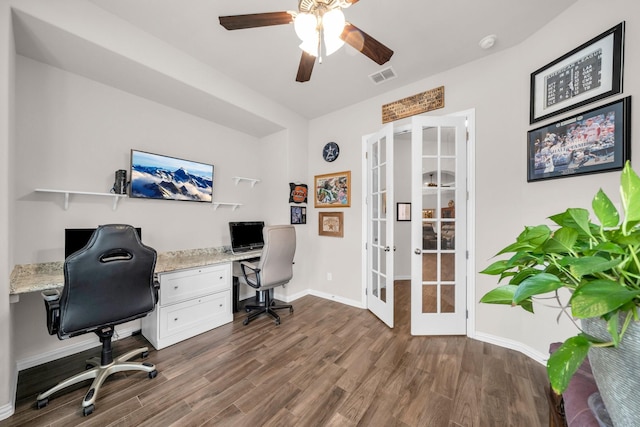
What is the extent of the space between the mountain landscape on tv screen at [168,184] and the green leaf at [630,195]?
10.9ft

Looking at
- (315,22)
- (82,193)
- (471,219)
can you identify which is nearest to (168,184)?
(82,193)

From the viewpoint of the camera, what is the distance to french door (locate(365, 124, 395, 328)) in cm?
269

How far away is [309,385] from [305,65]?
8.09 ft

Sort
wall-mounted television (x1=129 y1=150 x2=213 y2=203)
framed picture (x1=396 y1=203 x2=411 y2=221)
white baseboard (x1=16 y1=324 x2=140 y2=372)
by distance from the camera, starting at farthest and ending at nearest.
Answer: framed picture (x1=396 y1=203 x2=411 y2=221), wall-mounted television (x1=129 y1=150 x2=213 y2=203), white baseboard (x1=16 y1=324 x2=140 y2=372)

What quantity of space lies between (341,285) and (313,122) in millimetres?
2629

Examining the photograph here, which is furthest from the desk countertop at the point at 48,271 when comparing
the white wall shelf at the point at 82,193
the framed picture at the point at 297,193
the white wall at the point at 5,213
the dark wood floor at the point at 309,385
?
the framed picture at the point at 297,193

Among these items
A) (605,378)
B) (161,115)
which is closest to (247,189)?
(161,115)

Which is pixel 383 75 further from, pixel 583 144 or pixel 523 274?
pixel 523 274

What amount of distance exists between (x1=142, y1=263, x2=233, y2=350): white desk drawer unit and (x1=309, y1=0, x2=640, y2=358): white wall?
2.76 m

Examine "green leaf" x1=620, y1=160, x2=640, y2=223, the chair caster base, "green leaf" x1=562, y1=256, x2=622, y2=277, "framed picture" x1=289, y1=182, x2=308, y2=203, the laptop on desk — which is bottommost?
the chair caster base

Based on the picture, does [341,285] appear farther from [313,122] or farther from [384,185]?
[313,122]

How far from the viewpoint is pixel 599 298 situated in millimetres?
400

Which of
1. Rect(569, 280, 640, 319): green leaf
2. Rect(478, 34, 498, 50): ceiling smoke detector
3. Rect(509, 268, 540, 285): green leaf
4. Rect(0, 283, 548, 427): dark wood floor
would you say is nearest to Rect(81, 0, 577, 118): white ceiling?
Rect(478, 34, 498, 50): ceiling smoke detector

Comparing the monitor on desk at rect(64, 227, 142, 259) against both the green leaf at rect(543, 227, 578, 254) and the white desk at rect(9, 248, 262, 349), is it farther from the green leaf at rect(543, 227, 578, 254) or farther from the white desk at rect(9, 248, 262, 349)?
the green leaf at rect(543, 227, 578, 254)
